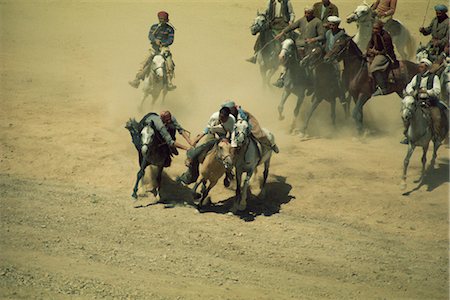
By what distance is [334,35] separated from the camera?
20.2m

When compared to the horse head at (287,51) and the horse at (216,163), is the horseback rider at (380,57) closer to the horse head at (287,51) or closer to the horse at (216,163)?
the horse head at (287,51)

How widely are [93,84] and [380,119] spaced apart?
30.0 ft

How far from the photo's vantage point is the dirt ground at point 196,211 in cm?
1230

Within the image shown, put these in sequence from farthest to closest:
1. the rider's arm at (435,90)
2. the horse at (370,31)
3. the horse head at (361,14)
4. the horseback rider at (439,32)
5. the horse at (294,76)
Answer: the horse at (370,31), the horse head at (361,14), the horseback rider at (439,32), the horse at (294,76), the rider's arm at (435,90)

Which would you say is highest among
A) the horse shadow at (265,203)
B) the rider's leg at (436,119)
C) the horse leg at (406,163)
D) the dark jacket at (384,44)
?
the dark jacket at (384,44)

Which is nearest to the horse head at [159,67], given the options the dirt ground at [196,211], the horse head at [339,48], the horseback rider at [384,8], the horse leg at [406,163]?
the dirt ground at [196,211]

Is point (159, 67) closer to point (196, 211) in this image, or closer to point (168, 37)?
point (168, 37)

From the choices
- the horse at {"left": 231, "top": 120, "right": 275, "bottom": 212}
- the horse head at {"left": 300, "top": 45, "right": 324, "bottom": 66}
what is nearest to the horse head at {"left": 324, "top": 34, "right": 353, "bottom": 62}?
the horse head at {"left": 300, "top": 45, "right": 324, "bottom": 66}

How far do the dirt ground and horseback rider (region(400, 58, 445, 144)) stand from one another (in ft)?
4.43

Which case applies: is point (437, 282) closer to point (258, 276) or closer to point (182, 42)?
point (258, 276)

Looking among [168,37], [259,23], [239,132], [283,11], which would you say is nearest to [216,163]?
[239,132]

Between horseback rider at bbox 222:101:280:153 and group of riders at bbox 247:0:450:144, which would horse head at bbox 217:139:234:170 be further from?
group of riders at bbox 247:0:450:144

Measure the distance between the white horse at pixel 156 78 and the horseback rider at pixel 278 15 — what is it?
401 centimetres

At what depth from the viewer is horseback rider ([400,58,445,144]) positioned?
16469 mm
